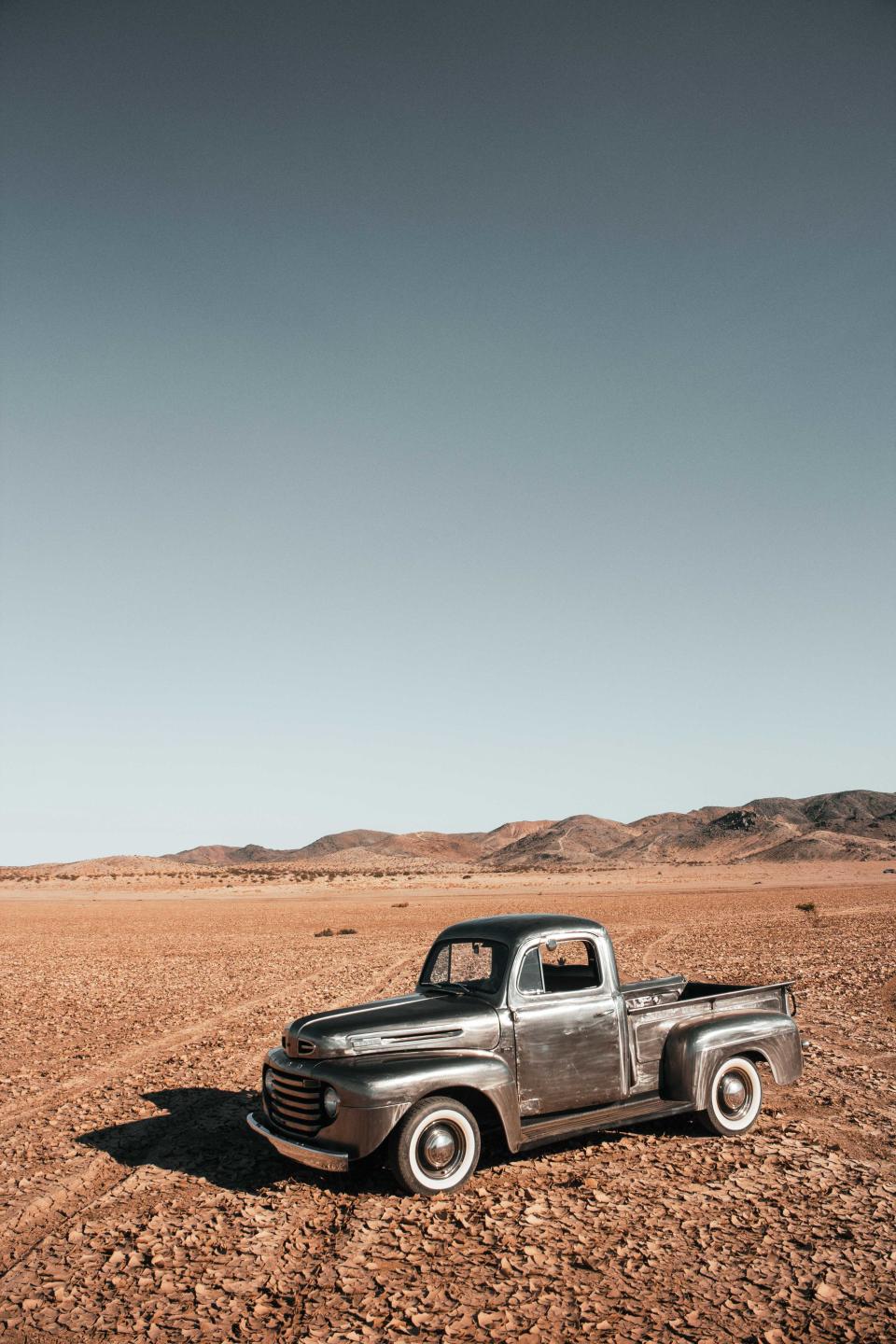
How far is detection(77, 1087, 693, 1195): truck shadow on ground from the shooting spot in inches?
326

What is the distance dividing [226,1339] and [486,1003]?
3370mm

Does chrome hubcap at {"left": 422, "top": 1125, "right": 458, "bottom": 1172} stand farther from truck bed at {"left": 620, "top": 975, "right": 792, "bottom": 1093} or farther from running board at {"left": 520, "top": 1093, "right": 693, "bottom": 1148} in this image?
truck bed at {"left": 620, "top": 975, "right": 792, "bottom": 1093}

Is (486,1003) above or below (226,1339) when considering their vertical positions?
above

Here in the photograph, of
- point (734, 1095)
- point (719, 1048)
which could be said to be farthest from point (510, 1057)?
point (734, 1095)

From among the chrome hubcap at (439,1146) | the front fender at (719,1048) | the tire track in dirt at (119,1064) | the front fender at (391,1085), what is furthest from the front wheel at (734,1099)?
the tire track in dirt at (119,1064)

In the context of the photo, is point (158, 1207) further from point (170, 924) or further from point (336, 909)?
point (336, 909)

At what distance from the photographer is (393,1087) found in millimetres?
7328

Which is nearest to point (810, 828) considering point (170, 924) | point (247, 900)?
point (247, 900)

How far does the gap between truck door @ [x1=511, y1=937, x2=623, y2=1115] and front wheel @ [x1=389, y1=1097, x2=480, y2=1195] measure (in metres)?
0.59

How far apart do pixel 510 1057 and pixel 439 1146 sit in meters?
0.94

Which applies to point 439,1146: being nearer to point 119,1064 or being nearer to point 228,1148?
point 228,1148

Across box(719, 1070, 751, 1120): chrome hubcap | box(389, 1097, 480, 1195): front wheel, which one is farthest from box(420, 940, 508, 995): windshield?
box(719, 1070, 751, 1120): chrome hubcap

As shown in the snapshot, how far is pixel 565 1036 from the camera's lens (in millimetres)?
8391

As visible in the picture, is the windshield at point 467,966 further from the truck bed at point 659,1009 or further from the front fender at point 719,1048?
the front fender at point 719,1048
